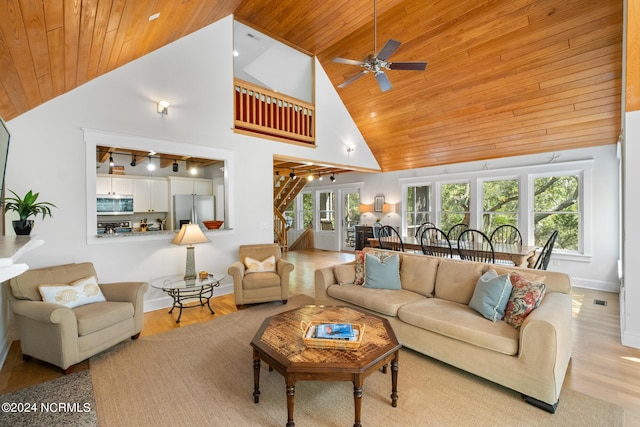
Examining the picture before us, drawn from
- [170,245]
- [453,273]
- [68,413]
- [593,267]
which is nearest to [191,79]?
[170,245]

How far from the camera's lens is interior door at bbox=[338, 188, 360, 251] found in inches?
353

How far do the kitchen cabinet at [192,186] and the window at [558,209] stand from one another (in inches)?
274

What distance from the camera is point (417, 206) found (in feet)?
24.1

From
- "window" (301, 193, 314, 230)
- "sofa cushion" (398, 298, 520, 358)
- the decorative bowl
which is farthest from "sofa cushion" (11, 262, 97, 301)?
"window" (301, 193, 314, 230)

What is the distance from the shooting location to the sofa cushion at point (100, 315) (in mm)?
2451

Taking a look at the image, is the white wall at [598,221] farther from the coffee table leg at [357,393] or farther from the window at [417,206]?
the coffee table leg at [357,393]

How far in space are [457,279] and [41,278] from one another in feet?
13.0

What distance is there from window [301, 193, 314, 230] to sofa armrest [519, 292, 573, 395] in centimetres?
811

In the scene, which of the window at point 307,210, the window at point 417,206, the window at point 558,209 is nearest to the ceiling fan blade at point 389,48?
the window at point 558,209

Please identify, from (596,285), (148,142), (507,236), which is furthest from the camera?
(507,236)

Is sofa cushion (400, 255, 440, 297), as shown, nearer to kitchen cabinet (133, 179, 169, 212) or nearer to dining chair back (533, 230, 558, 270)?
dining chair back (533, 230, 558, 270)

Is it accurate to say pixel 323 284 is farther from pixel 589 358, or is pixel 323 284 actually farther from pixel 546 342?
pixel 589 358

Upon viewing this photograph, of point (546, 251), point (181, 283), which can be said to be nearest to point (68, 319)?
point (181, 283)

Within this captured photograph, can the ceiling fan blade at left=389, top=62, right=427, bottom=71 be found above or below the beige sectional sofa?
above
